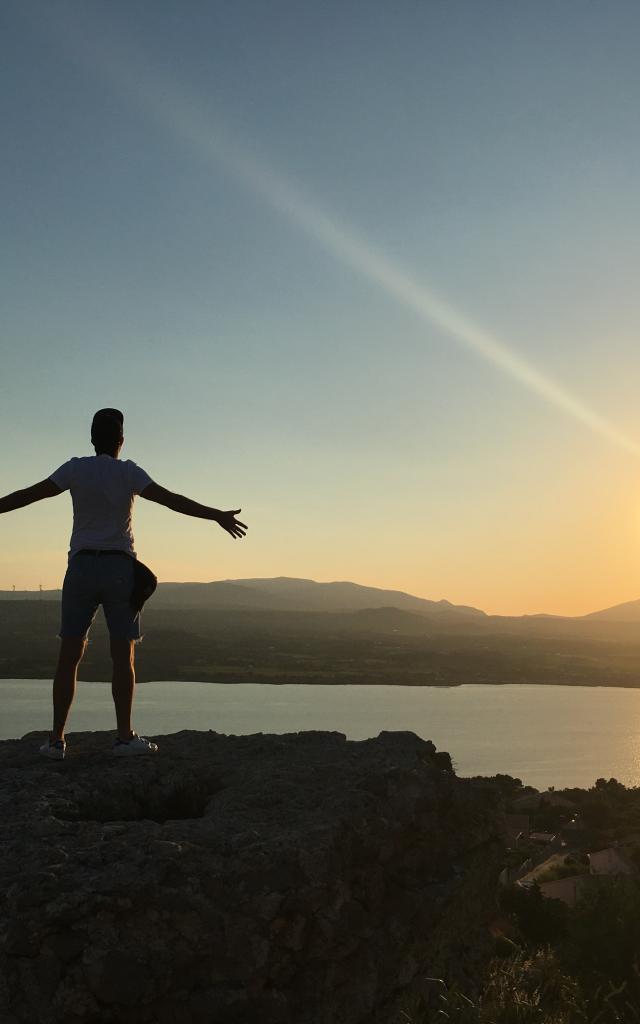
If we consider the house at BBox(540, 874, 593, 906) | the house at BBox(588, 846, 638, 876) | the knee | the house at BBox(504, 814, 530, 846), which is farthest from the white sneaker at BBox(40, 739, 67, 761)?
the house at BBox(504, 814, 530, 846)

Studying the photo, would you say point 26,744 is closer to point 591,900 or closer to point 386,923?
point 386,923

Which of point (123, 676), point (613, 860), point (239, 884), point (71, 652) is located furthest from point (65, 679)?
point (613, 860)

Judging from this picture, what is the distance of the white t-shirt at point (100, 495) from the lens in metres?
4.61

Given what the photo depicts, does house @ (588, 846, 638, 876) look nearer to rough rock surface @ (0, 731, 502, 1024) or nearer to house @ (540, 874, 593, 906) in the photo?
house @ (540, 874, 593, 906)

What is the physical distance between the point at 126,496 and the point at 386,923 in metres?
2.47

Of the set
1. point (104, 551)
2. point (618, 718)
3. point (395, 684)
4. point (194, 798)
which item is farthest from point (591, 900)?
point (395, 684)

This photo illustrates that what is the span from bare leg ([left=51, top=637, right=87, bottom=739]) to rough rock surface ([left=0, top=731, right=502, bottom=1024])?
0.22 meters

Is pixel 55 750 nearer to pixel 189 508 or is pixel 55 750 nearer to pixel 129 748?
pixel 129 748

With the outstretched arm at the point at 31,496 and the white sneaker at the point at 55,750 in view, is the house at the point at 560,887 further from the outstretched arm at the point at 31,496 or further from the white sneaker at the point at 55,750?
the outstretched arm at the point at 31,496

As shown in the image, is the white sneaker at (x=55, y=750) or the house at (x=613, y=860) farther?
the house at (x=613, y=860)

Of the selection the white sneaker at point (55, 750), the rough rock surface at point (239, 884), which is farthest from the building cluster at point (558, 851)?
the white sneaker at point (55, 750)

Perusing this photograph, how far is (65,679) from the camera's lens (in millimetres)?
4680

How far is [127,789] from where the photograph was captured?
4285mm

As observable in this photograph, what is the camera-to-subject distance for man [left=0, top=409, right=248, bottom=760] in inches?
181
